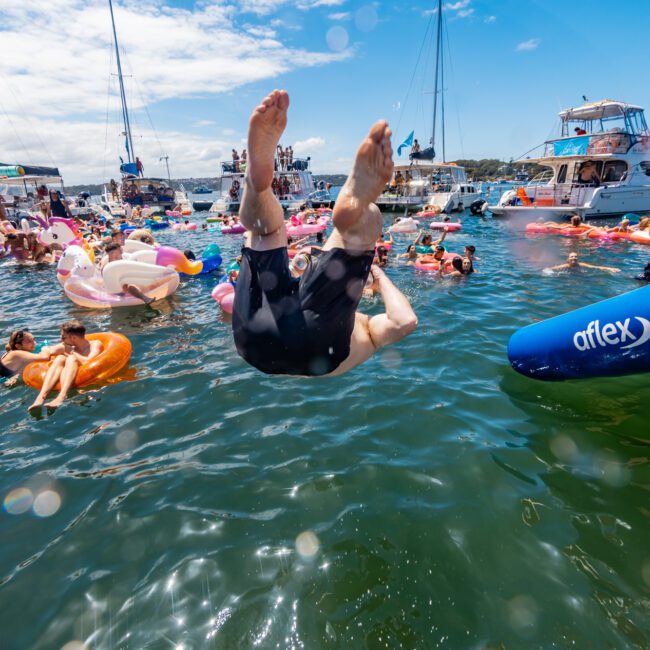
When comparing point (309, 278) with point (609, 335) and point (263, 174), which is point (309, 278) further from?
point (609, 335)

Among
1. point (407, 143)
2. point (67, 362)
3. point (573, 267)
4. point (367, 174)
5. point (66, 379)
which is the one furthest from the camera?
point (407, 143)

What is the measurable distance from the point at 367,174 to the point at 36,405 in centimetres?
570

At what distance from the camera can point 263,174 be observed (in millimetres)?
1997

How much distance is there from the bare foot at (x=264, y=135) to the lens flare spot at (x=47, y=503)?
370 centimetres

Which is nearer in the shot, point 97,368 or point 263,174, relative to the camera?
point 263,174

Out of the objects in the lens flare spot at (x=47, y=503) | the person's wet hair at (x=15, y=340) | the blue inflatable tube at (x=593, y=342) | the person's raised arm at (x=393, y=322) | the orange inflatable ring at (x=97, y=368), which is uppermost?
the person's raised arm at (x=393, y=322)

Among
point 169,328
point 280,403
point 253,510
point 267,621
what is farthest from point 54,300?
point 267,621

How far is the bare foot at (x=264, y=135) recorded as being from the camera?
1953 mm

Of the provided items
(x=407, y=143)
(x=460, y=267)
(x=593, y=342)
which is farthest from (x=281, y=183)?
(x=593, y=342)

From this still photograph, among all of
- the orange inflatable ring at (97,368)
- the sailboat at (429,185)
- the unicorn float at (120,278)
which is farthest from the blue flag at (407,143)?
the orange inflatable ring at (97,368)

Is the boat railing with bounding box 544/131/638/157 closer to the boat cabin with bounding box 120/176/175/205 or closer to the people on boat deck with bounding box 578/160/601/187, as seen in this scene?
the people on boat deck with bounding box 578/160/601/187

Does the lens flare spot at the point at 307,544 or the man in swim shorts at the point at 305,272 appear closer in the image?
the man in swim shorts at the point at 305,272

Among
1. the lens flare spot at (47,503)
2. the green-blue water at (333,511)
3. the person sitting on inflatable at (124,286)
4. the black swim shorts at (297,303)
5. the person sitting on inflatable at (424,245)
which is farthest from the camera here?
the person sitting on inflatable at (424,245)

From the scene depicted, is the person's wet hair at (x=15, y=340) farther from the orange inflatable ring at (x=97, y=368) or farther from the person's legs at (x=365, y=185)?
the person's legs at (x=365, y=185)
